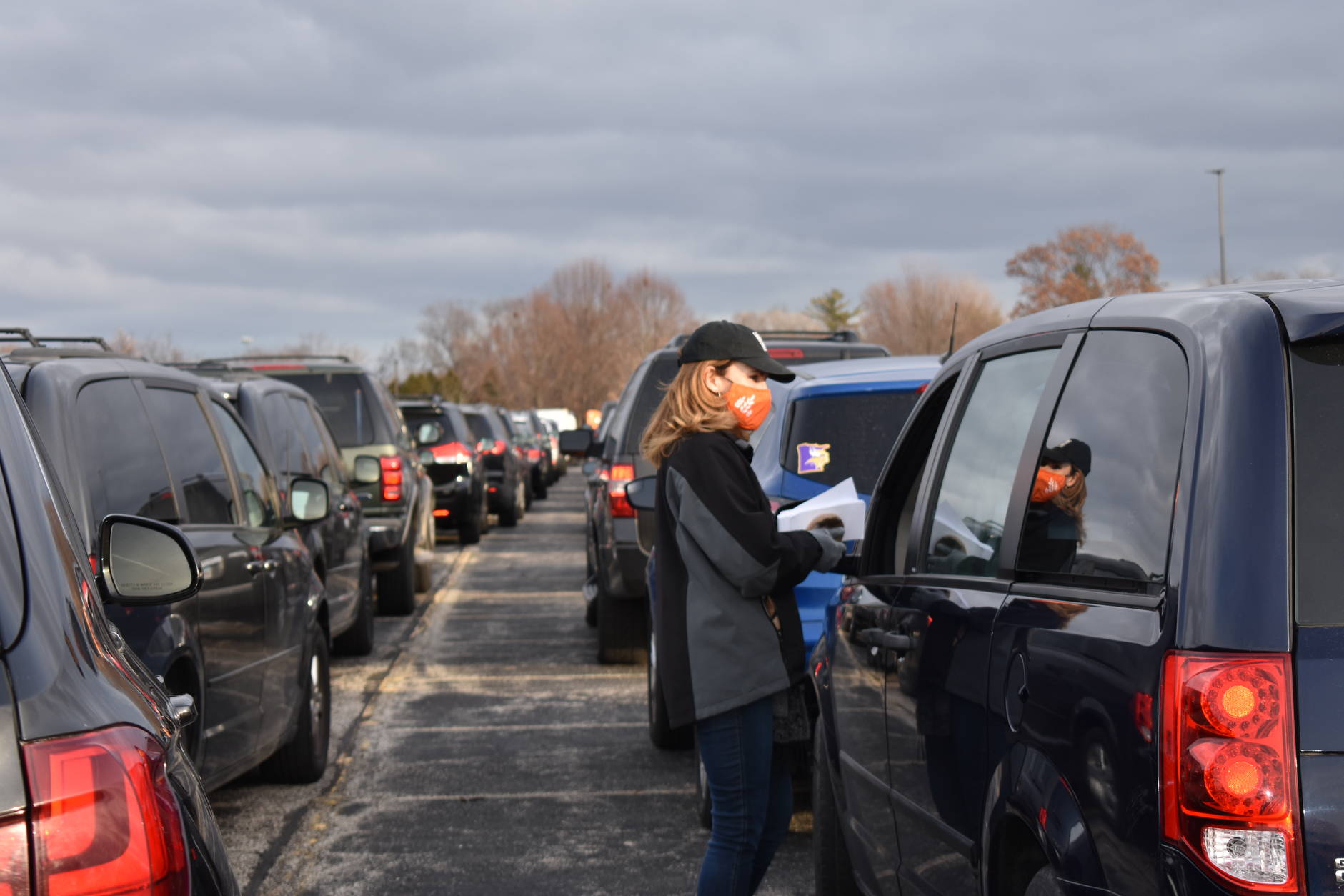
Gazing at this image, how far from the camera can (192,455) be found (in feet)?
19.6

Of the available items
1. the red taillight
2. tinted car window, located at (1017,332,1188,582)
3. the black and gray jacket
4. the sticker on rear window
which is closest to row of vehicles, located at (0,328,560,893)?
the red taillight

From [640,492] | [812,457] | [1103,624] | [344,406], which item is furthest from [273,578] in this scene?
[344,406]

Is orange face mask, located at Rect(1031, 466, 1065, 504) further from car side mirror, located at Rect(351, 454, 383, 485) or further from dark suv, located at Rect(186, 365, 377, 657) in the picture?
car side mirror, located at Rect(351, 454, 383, 485)

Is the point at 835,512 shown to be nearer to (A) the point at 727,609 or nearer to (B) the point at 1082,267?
(A) the point at 727,609

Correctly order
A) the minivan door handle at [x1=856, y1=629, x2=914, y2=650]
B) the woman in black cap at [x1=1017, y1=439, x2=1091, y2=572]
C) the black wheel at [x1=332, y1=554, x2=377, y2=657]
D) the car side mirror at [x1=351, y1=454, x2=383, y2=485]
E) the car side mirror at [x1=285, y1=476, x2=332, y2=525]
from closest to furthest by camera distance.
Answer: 1. the woman in black cap at [x1=1017, y1=439, x2=1091, y2=572]
2. the minivan door handle at [x1=856, y1=629, x2=914, y2=650]
3. the car side mirror at [x1=285, y1=476, x2=332, y2=525]
4. the black wheel at [x1=332, y1=554, x2=377, y2=657]
5. the car side mirror at [x1=351, y1=454, x2=383, y2=485]

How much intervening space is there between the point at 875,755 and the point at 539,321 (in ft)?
320

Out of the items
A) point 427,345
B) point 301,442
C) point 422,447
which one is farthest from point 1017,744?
point 427,345

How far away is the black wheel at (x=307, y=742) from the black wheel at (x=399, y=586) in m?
5.53

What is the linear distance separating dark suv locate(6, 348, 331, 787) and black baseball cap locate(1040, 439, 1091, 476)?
2399 mm

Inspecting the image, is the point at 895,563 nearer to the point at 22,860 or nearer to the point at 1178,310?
the point at 1178,310

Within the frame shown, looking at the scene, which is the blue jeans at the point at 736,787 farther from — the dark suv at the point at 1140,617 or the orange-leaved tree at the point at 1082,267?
Answer: the orange-leaved tree at the point at 1082,267

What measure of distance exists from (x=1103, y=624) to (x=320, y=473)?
327 inches

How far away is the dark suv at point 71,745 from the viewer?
1873 mm

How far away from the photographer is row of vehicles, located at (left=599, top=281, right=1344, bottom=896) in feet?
7.40
